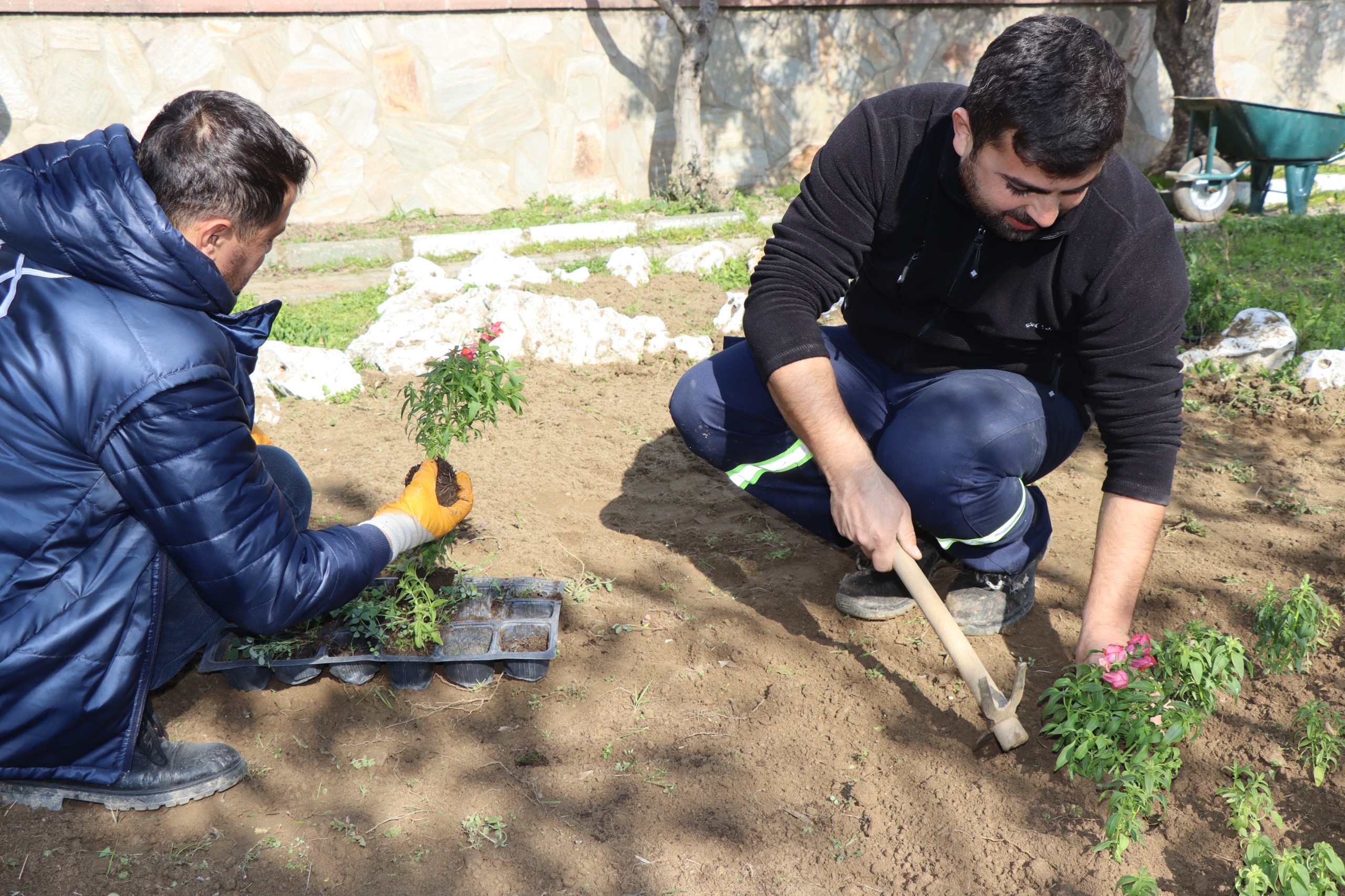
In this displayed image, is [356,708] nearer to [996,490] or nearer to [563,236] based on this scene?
[996,490]

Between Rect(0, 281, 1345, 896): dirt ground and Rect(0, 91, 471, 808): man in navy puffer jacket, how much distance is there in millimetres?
286

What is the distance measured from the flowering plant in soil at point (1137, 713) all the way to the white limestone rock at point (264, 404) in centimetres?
330

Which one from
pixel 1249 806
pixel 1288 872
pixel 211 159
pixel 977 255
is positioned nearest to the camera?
pixel 1288 872

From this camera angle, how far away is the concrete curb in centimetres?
638

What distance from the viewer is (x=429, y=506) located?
238cm

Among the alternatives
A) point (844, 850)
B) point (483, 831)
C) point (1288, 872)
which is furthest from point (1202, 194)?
point (483, 831)

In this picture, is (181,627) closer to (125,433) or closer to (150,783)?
(150,783)

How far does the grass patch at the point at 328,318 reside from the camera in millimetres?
4855

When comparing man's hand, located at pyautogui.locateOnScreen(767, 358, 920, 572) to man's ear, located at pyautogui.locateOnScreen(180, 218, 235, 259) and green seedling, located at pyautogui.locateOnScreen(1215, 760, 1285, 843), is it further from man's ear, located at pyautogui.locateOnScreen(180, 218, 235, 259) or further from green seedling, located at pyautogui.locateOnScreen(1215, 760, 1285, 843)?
man's ear, located at pyautogui.locateOnScreen(180, 218, 235, 259)

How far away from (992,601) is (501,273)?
3747 millimetres

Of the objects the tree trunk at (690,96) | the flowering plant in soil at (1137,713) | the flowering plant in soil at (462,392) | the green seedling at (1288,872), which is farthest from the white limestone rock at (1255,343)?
the tree trunk at (690,96)

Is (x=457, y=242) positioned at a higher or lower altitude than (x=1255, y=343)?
higher

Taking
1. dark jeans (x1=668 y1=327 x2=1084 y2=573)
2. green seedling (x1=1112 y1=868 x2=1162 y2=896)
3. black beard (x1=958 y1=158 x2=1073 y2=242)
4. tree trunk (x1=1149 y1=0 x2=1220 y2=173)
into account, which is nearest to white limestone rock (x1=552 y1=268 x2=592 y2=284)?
dark jeans (x1=668 y1=327 x2=1084 y2=573)

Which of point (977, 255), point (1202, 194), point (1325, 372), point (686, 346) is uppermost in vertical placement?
point (977, 255)
